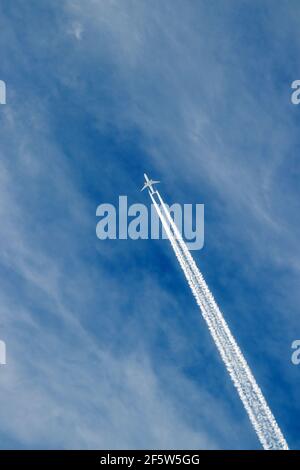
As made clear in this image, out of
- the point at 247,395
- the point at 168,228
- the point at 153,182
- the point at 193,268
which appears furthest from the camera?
the point at 153,182

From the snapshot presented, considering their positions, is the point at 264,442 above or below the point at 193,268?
below

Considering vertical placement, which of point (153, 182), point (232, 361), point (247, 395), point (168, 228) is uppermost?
point (153, 182)
